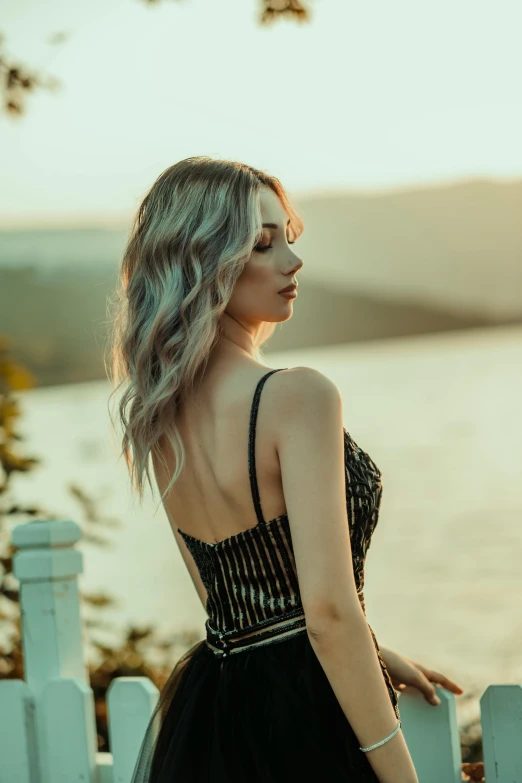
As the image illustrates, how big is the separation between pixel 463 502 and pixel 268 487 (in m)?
4.09

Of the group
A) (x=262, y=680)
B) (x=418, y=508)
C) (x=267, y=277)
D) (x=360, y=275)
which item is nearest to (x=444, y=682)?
(x=262, y=680)

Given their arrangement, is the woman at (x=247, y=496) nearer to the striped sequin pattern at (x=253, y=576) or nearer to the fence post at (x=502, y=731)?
the striped sequin pattern at (x=253, y=576)

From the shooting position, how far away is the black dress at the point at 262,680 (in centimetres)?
143

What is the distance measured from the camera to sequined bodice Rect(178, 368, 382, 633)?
148 centimetres

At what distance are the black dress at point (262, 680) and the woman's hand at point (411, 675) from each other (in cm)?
16

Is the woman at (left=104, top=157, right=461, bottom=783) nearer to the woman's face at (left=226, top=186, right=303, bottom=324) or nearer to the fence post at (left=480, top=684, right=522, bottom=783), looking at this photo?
the woman's face at (left=226, top=186, right=303, bottom=324)

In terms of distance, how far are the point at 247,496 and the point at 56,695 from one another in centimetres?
90

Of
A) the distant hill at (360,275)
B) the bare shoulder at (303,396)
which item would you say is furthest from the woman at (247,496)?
the distant hill at (360,275)

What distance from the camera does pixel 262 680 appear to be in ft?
4.98

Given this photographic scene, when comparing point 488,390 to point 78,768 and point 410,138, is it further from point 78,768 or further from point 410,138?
point 78,768

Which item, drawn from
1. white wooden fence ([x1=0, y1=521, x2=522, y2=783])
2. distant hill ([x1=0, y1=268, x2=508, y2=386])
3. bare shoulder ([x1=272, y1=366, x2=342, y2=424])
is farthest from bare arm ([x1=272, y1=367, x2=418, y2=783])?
distant hill ([x1=0, y1=268, x2=508, y2=386])

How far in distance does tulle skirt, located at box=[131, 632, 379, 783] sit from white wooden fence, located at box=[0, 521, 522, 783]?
12.6 inches

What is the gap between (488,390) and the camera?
6.17m

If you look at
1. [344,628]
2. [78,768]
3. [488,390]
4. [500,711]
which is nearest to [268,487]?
[344,628]
